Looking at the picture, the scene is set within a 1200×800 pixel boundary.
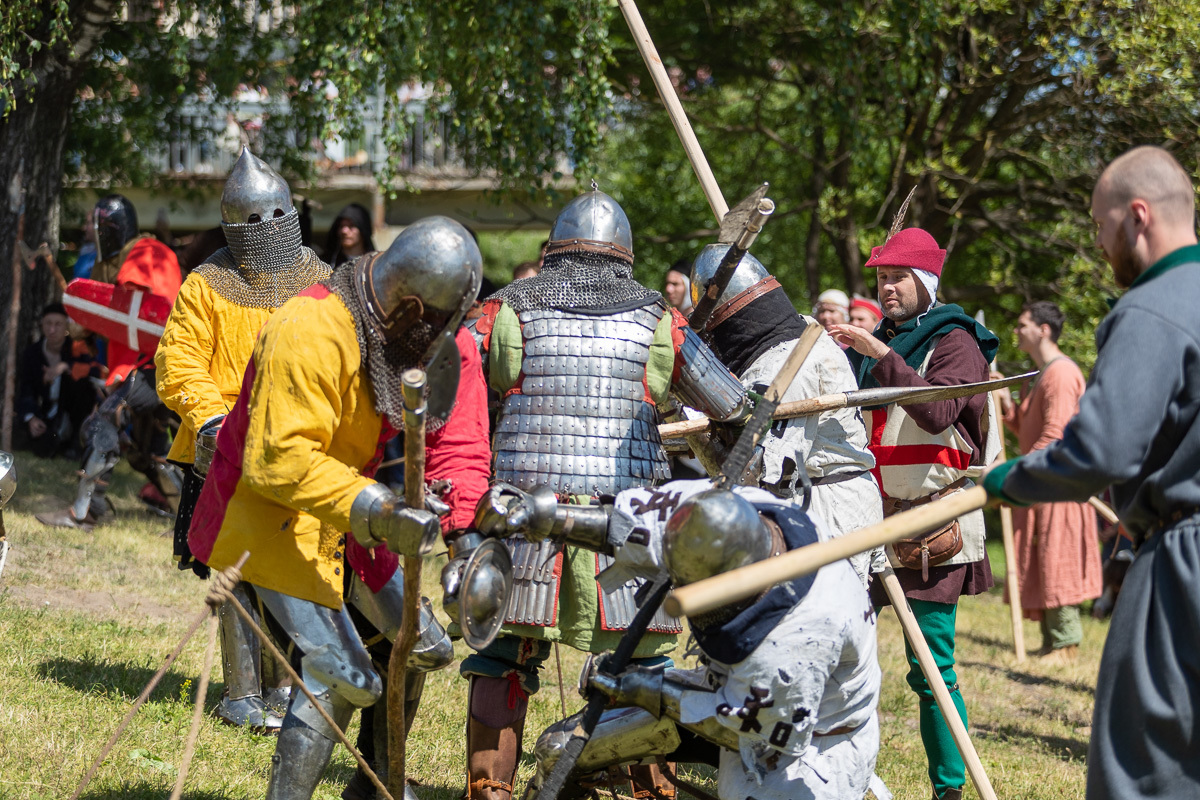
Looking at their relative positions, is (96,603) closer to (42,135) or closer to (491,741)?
(491,741)

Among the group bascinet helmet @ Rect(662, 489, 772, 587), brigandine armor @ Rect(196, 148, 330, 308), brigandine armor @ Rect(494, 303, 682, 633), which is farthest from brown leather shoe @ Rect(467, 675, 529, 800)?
brigandine armor @ Rect(196, 148, 330, 308)

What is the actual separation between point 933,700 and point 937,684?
24 centimetres

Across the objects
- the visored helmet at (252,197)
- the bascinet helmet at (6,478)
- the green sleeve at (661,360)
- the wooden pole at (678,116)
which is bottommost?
the bascinet helmet at (6,478)

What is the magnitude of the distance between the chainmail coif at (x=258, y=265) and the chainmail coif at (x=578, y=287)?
3.61 feet

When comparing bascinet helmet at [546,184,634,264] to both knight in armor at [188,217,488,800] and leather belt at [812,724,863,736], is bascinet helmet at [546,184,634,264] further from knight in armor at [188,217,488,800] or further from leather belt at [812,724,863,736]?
leather belt at [812,724,863,736]

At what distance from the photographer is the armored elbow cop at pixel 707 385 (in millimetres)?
3707

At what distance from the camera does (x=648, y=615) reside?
9.84 feet

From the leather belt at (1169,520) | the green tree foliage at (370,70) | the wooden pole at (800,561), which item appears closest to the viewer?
the wooden pole at (800,561)

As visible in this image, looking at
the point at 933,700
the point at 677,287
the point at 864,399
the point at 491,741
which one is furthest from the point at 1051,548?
the point at 491,741

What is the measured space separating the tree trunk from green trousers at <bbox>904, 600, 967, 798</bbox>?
272 inches

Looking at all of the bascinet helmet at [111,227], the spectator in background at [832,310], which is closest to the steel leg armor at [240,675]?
the bascinet helmet at [111,227]

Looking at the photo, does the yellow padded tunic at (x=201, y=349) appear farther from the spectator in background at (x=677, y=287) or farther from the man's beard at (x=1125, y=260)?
the spectator in background at (x=677, y=287)

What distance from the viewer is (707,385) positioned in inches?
146

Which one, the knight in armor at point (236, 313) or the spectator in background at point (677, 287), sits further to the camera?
the spectator in background at point (677, 287)
